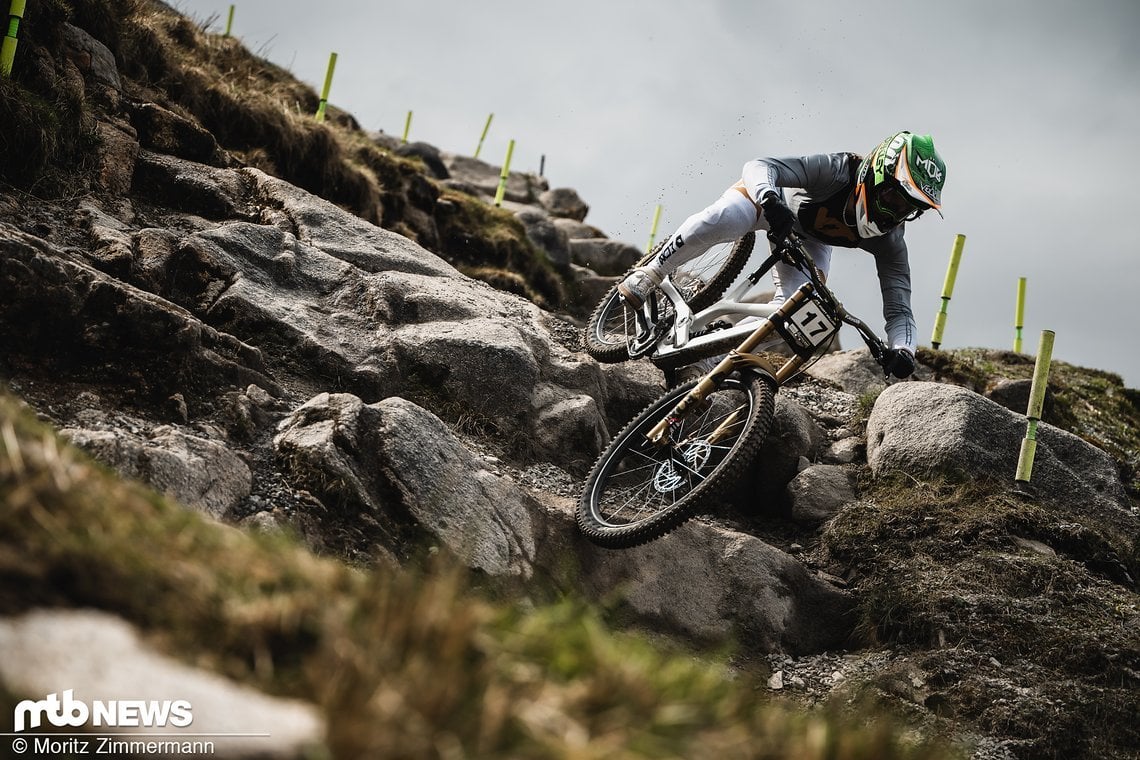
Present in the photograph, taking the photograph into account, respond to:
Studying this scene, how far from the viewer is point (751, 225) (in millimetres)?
8812

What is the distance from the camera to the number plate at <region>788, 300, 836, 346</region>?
A: 7430 mm

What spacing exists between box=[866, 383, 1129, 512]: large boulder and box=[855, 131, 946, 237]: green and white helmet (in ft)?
9.34

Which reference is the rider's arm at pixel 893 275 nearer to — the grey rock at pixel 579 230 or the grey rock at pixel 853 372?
the grey rock at pixel 853 372

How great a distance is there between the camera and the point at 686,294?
33.3ft

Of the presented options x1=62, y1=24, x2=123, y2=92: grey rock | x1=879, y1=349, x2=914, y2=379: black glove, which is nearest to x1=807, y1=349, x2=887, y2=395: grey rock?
x1=879, y1=349, x2=914, y2=379: black glove

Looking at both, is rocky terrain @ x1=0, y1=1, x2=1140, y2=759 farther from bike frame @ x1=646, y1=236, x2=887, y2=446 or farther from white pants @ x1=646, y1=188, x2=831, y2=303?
white pants @ x1=646, y1=188, x2=831, y2=303

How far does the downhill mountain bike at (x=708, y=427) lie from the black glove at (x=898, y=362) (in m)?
0.07

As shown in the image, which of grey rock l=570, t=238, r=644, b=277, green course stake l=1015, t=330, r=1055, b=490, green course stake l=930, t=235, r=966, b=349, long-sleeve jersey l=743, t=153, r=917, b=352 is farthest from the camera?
grey rock l=570, t=238, r=644, b=277

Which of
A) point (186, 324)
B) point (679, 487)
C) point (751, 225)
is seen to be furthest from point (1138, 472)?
point (186, 324)

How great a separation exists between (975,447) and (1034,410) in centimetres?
73

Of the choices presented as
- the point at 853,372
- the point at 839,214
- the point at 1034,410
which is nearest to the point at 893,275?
the point at 839,214

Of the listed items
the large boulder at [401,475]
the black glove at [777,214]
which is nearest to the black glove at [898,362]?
the black glove at [777,214]

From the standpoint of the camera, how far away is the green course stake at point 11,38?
27.1ft

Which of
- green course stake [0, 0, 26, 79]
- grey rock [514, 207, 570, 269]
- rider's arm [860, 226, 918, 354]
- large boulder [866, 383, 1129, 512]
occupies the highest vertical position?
grey rock [514, 207, 570, 269]
